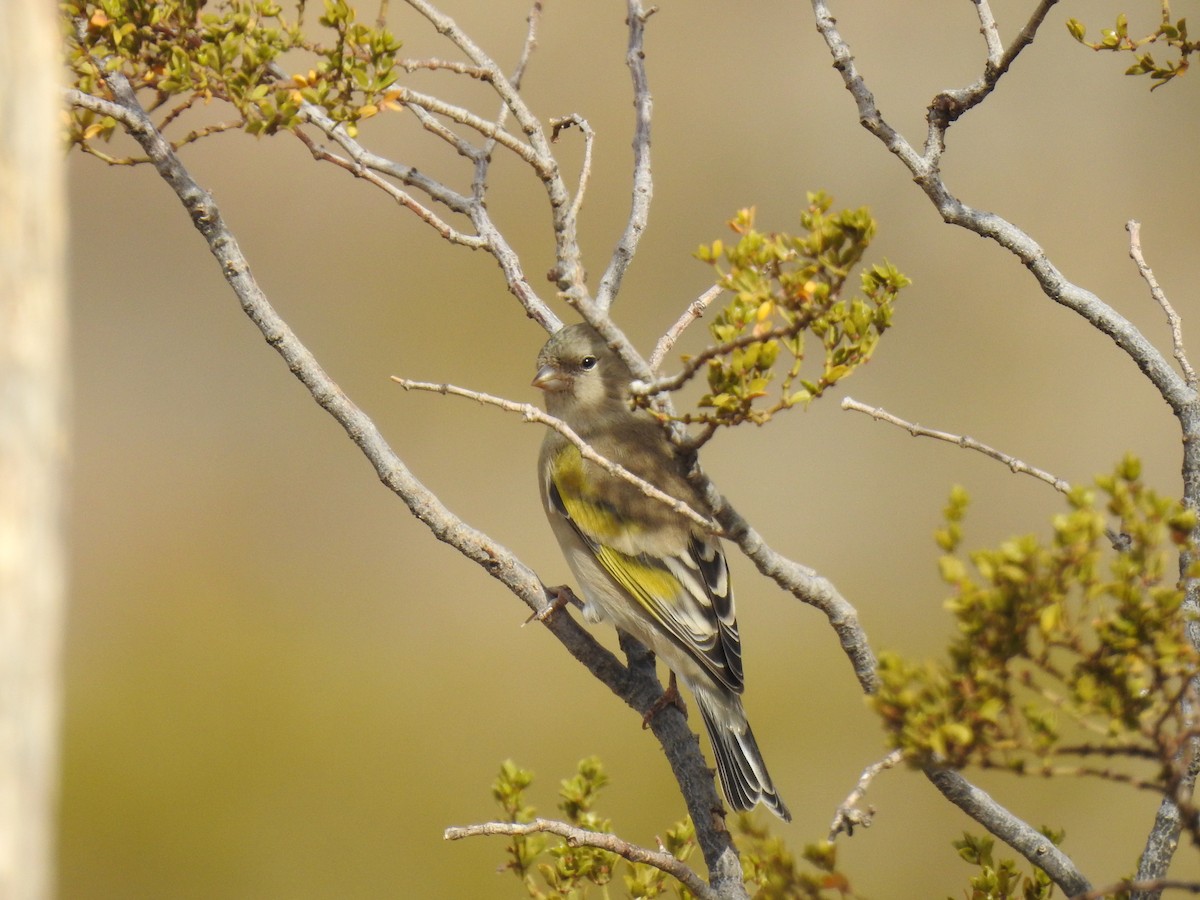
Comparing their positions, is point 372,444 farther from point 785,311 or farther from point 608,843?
point 785,311

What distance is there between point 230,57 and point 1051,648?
2148 millimetres

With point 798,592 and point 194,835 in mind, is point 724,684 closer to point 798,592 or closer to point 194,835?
point 798,592

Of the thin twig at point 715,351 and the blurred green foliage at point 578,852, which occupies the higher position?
the thin twig at point 715,351

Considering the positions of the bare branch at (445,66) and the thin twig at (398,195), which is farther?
the thin twig at (398,195)

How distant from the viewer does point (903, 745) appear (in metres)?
Result: 2.12

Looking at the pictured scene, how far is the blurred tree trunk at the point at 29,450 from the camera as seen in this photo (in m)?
1.35

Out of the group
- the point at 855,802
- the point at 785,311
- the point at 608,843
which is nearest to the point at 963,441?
the point at 785,311

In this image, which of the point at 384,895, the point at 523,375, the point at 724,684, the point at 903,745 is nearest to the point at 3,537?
the point at 903,745

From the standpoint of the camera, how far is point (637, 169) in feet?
11.0

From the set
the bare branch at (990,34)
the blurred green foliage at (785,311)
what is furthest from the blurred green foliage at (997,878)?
the bare branch at (990,34)

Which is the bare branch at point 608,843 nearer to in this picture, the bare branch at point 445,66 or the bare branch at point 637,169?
the bare branch at point 637,169

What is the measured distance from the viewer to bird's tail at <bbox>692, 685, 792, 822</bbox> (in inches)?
174

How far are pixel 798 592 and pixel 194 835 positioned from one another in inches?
306

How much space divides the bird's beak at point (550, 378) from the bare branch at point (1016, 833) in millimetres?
2826
